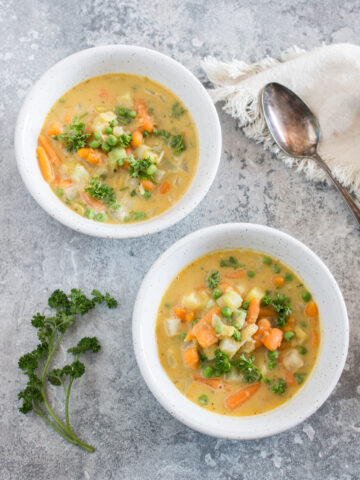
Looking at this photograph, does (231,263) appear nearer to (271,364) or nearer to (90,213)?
(271,364)

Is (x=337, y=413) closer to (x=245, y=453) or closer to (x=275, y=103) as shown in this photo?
(x=245, y=453)

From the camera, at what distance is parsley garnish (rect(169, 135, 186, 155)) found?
13.3ft

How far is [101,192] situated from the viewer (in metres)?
3.89

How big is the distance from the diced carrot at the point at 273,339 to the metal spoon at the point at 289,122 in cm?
122

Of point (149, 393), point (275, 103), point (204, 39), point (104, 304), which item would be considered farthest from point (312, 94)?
point (149, 393)

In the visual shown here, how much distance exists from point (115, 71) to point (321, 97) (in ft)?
4.52

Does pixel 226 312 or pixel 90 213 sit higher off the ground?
pixel 90 213

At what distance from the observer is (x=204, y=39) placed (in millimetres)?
4395

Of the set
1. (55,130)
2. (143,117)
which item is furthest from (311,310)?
(55,130)

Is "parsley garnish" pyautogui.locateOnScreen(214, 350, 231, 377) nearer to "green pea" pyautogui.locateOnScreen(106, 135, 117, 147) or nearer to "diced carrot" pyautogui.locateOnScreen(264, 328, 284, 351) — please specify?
"diced carrot" pyautogui.locateOnScreen(264, 328, 284, 351)

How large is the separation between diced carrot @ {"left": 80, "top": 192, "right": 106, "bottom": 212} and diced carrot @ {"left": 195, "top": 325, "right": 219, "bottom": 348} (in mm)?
1000

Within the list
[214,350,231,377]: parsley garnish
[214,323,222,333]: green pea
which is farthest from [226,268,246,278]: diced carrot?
[214,350,231,377]: parsley garnish

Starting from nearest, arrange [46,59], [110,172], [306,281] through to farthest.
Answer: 1. [306,281]
2. [110,172]
3. [46,59]

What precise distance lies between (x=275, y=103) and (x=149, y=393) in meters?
2.04
